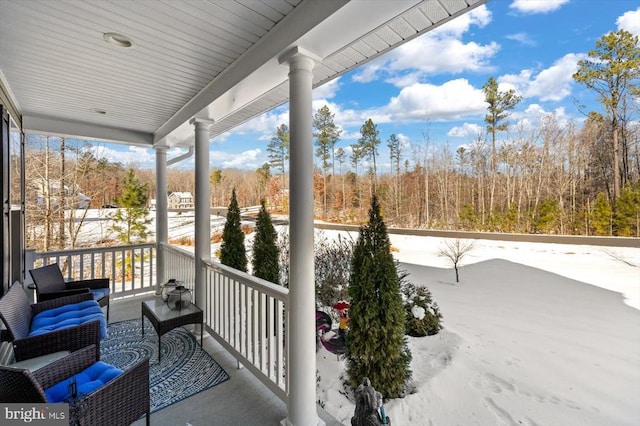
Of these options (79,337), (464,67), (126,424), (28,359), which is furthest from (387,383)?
(464,67)

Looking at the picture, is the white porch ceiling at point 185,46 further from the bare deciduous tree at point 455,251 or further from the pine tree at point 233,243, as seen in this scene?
the bare deciduous tree at point 455,251

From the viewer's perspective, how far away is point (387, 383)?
2492 mm

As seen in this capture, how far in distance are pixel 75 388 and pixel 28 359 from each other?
116cm

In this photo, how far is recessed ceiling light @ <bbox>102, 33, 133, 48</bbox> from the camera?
1.96m

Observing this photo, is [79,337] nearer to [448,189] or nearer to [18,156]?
[18,156]

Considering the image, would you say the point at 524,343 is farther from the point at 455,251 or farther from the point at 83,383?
the point at 83,383

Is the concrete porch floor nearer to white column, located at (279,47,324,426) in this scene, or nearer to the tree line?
white column, located at (279,47,324,426)

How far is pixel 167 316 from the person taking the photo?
288 centimetres

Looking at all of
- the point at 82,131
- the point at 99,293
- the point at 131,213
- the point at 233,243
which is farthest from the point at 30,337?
the point at 131,213

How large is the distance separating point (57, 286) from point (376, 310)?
13.8 ft

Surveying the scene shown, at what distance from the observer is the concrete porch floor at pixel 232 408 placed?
1999 millimetres

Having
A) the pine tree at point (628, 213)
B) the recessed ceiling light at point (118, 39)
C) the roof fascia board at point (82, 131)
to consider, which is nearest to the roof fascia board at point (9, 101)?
the roof fascia board at point (82, 131)

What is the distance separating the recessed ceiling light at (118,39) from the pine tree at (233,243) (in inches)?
88.7

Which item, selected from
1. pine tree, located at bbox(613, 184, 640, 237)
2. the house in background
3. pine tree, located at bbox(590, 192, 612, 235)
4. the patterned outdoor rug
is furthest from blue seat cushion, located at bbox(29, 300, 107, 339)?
pine tree, located at bbox(590, 192, 612, 235)
